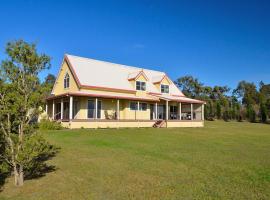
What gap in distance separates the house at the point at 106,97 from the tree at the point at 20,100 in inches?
641

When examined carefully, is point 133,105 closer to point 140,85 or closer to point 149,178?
point 140,85

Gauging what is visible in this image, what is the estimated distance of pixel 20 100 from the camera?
5840mm

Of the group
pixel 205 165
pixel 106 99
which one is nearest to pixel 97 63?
pixel 106 99

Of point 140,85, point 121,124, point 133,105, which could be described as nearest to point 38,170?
point 121,124

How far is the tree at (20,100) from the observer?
19.3ft

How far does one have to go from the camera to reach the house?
81.1 feet

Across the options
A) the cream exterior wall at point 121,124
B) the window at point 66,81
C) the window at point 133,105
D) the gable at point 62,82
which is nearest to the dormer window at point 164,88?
the cream exterior wall at point 121,124

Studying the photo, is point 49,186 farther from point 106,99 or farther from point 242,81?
point 242,81

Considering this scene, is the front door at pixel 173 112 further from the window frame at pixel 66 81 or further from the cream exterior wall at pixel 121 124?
the window frame at pixel 66 81

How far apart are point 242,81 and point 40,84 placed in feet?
296

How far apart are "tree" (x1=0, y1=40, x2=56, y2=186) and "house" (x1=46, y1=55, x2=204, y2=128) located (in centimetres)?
1629

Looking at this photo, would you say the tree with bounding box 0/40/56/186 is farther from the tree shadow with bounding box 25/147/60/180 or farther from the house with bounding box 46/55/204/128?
the house with bounding box 46/55/204/128

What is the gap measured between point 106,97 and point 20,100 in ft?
60.6

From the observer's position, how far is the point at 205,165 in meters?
8.41
